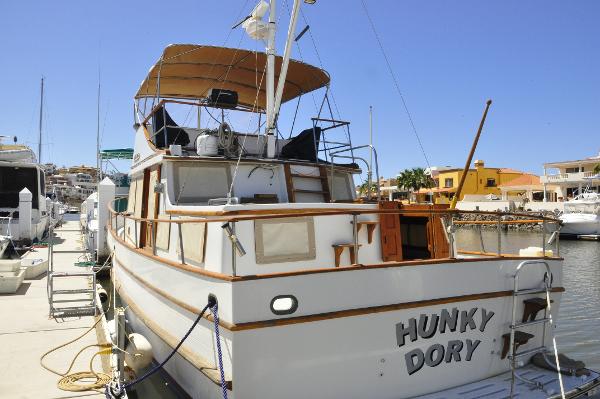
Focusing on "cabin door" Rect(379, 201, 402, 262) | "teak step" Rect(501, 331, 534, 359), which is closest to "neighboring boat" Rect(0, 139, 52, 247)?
"cabin door" Rect(379, 201, 402, 262)

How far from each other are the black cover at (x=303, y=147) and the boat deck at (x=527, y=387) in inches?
168

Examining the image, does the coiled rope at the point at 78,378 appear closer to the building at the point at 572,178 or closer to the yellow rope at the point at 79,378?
the yellow rope at the point at 79,378

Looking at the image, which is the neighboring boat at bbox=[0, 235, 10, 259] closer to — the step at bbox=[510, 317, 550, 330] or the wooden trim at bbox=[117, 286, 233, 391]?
the wooden trim at bbox=[117, 286, 233, 391]

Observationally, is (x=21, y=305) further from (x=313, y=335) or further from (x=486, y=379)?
(x=486, y=379)

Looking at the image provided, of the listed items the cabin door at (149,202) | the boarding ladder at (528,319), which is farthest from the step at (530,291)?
the cabin door at (149,202)

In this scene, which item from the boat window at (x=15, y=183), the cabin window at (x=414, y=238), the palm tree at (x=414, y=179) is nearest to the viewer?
the cabin window at (x=414, y=238)

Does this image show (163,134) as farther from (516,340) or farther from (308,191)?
(516,340)

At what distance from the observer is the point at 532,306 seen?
5.08 m

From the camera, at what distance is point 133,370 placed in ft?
18.4

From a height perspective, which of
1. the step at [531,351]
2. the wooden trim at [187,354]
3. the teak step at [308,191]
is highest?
the teak step at [308,191]

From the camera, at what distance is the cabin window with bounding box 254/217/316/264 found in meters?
4.44

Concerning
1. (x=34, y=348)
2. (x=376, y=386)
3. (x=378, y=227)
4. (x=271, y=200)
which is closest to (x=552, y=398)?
(x=376, y=386)

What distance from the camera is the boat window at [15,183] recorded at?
21078 millimetres

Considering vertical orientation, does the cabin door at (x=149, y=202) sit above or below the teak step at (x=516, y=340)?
above
